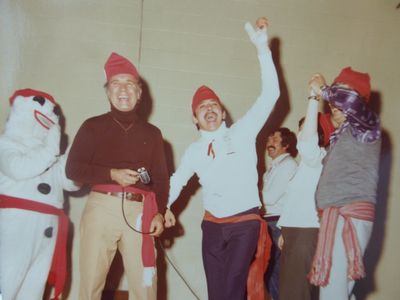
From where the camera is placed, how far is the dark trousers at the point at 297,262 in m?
1.72

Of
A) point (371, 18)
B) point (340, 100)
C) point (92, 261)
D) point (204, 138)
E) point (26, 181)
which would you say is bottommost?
point (92, 261)

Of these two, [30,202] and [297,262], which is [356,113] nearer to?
[297,262]

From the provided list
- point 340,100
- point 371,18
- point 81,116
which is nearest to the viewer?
point 340,100

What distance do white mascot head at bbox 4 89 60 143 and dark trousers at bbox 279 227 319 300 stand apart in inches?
43.6

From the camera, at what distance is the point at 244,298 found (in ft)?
5.19

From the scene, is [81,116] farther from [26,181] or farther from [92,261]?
[92,261]

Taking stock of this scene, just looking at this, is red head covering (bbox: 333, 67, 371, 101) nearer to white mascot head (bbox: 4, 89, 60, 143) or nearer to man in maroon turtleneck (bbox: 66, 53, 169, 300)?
man in maroon turtleneck (bbox: 66, 53, 169, 300)

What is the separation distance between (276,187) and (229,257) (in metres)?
0.55

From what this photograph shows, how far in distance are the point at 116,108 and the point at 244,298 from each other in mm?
884

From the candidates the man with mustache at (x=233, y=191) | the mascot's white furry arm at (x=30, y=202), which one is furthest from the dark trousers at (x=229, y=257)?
the mascot's white furry arm at (x=30, y=202)

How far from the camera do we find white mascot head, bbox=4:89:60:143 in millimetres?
1662

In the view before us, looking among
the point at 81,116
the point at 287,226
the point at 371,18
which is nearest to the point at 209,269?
the point at 287,226

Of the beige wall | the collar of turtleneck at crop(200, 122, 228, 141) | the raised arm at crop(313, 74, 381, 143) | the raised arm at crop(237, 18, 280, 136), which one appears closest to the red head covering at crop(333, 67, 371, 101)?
the raised arm at crop(313, 74, 381, 143)

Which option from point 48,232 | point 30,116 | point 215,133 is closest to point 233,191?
point 215,133
